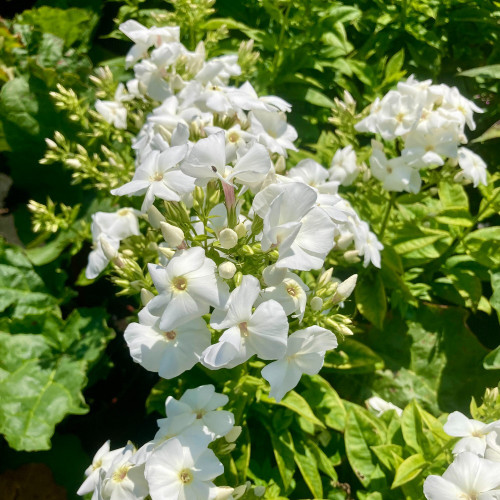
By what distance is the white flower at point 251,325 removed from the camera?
1.30 meters

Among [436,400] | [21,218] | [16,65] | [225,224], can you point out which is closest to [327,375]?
[436,400]

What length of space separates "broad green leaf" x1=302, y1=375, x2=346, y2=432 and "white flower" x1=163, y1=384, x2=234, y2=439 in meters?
0.69

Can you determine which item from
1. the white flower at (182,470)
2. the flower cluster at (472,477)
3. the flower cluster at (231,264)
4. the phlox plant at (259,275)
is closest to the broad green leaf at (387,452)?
the phlox plant at (259,275)

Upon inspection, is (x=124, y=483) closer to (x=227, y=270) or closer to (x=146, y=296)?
(x=146, y=296)

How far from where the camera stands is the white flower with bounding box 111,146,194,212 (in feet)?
4.84

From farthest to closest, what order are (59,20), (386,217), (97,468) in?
(59,20) → (386,217) → (97,468)

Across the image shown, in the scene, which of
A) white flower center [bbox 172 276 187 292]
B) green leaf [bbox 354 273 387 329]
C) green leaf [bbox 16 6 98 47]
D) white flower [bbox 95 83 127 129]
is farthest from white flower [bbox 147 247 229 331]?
green leaf [bbox 16 6 98 47]

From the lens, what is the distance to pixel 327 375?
8.52 ft

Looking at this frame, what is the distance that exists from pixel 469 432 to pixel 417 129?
1191mm

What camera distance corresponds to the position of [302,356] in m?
1.48

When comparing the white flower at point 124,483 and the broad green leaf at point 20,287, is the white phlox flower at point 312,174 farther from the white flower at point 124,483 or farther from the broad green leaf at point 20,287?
the broad green leaf at point 20,287

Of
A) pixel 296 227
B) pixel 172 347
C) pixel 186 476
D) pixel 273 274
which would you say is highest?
pixel 296 227

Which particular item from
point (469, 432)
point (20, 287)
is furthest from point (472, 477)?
point (20, 287)

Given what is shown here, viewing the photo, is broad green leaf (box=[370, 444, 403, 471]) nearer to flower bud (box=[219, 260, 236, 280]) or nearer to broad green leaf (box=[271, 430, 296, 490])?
broad green leaf (box=[271, 430, 296, 490])
